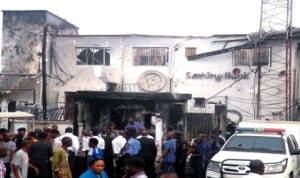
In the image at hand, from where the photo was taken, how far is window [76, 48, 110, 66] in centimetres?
3781

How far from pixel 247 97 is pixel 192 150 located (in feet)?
65.4

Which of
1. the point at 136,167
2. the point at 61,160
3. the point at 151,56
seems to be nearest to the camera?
the point at 136,167

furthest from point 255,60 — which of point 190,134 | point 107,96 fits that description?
point 107,96

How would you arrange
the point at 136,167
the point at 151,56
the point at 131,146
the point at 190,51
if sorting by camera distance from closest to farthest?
the point at 136,167, the point at 131,146, the point at 190,51, the point at 151,56

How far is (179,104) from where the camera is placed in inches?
926

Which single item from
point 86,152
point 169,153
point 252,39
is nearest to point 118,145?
point 86,152

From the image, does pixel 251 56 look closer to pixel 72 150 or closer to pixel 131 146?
pixel 131 146

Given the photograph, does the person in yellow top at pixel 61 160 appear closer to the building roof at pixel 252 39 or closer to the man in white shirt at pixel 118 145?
the man in white shirt at pixel 118 145

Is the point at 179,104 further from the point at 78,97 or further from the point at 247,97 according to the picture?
the point at 247,97

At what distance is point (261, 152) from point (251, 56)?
2180 centimetres

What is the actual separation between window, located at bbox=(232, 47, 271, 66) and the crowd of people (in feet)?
61.6

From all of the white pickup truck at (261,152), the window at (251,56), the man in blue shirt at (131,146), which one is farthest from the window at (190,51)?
the man in blue shirt at (131,146)

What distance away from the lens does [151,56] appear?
37.0 m

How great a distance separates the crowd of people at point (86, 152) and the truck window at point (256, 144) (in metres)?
0.98
